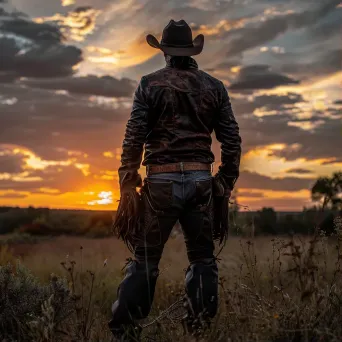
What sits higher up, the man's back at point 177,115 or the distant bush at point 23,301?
the man's back at point 177,115

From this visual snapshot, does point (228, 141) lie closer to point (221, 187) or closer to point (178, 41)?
point (221, 187)

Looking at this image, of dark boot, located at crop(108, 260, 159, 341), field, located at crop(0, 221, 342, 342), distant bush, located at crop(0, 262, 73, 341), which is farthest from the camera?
distant bush, located at crop(0, 262, 73, 341)

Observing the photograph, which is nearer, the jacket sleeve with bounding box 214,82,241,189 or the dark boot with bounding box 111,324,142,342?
the dark boot with bounding box 111,324,142,342

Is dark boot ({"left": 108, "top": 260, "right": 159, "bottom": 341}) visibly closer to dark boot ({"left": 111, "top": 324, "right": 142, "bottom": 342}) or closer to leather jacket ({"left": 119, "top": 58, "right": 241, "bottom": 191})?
dark boot ({"left": 111, "top": 324, "right": 142, "bottom": 342})

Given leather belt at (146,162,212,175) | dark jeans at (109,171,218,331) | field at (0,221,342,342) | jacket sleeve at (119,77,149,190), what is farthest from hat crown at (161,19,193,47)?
field at (0,221,342,342)

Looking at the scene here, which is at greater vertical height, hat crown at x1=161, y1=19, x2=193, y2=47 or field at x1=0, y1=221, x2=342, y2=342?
hat crown at x1=161, y1=19, x2=193, y2=47

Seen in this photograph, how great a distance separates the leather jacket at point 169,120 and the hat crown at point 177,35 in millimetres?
241

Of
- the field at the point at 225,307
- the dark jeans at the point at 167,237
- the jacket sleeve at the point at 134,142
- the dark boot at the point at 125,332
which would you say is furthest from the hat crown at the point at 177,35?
the dark boot at the point at 125,332

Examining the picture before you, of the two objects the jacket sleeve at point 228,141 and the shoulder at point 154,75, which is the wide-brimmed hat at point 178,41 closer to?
the shoulder at point 154,75

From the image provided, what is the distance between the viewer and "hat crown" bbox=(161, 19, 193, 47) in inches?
269

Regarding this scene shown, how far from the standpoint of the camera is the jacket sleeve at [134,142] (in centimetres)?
654

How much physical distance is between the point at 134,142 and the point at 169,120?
0.41 meters

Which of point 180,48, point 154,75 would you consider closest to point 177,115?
Answer: point 154,75

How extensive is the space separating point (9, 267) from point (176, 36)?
10.4ft
